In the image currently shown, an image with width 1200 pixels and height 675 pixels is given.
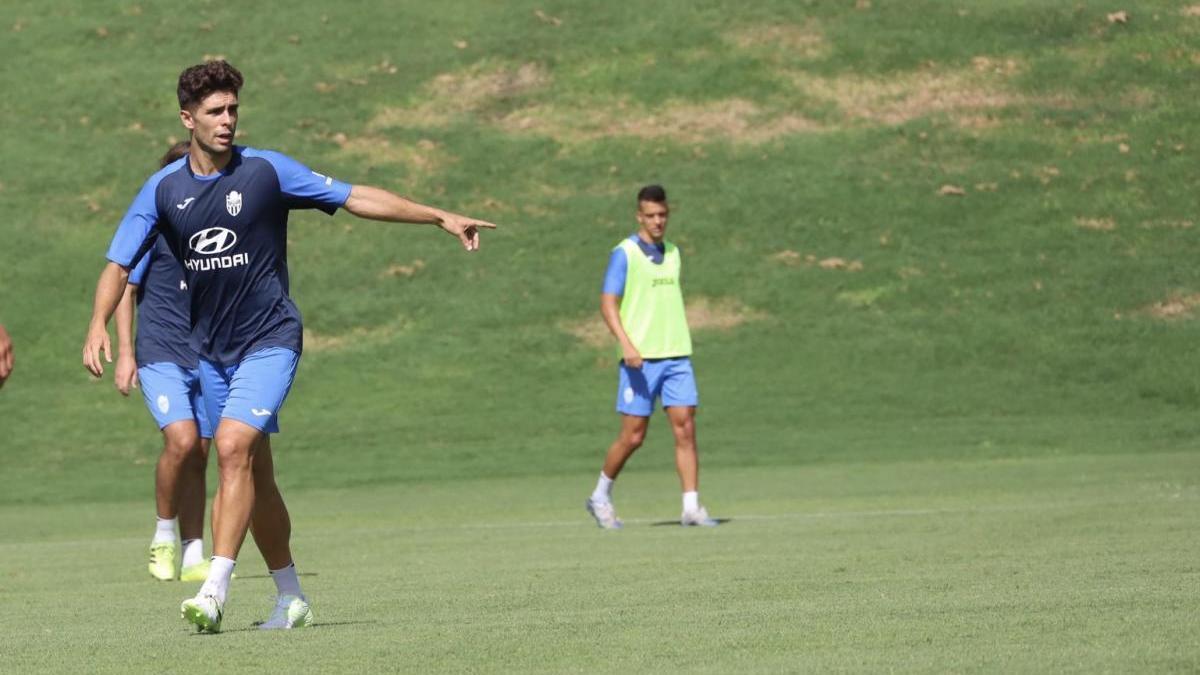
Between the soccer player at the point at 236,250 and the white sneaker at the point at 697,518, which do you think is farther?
the white sneaker at the point at 697,518

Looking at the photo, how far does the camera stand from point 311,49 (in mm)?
40875

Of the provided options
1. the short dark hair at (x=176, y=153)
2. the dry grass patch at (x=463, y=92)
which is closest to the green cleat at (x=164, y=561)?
the short dark hair at (x=176, y=153)

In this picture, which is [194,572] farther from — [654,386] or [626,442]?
[654,386]

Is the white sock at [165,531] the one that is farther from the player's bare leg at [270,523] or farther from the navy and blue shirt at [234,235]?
the navy and blue shirt at [234,235]

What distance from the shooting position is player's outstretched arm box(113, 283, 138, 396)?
36.9ft

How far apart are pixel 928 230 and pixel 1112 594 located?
82.0 feet

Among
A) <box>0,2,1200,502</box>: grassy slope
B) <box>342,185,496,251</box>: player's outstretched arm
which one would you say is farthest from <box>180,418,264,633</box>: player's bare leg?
<box>0,2,1200,502</box>: grassy slope

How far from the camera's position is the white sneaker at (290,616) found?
28.5 feet

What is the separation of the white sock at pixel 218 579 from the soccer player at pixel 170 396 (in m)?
3.57

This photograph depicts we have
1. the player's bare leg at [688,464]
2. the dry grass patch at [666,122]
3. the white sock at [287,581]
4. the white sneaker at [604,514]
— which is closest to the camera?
the white sock at [287,581]

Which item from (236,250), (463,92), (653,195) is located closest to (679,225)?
(463,92)

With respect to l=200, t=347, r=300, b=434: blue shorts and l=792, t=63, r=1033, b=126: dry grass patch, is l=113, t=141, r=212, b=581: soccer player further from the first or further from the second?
l=792, t=63, r=1033, b=126: dry grass patch

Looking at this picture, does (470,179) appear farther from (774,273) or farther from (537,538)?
(537,538)

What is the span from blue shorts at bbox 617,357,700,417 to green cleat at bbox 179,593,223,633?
26.6 ft
